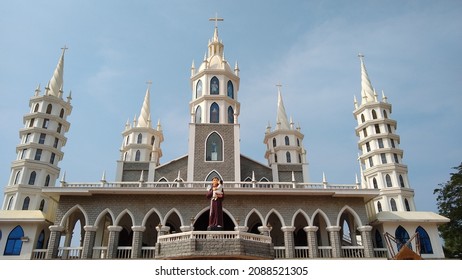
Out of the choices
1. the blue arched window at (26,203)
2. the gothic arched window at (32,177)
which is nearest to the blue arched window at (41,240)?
the blue arched window at (26,203)

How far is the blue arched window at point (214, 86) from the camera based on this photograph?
100ft

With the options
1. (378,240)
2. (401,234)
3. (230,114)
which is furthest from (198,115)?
(401,234)

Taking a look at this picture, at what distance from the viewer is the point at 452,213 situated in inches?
1205

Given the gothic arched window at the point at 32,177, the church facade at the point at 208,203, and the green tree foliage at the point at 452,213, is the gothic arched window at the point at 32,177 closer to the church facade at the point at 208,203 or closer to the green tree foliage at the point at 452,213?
the church facade at the point at 208,203

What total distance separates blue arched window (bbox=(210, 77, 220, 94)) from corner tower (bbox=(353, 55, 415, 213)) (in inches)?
530

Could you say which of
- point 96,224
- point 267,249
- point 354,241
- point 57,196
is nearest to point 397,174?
point 354,241

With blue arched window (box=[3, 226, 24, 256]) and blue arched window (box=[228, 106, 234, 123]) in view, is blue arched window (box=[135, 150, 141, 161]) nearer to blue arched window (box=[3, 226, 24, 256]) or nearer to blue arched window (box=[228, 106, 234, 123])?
blue arched window (box=[228, 106, 234, 123])

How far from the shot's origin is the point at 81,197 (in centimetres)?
2162

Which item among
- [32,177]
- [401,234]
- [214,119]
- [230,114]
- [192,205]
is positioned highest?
[230,114]

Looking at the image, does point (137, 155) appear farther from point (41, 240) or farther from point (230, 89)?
point (41, 240)

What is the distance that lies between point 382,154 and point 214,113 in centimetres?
1515

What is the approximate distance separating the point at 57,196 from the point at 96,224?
3530 millimetres

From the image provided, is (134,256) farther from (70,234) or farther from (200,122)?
(200,122)

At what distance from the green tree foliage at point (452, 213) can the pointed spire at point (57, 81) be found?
36.0 meters
